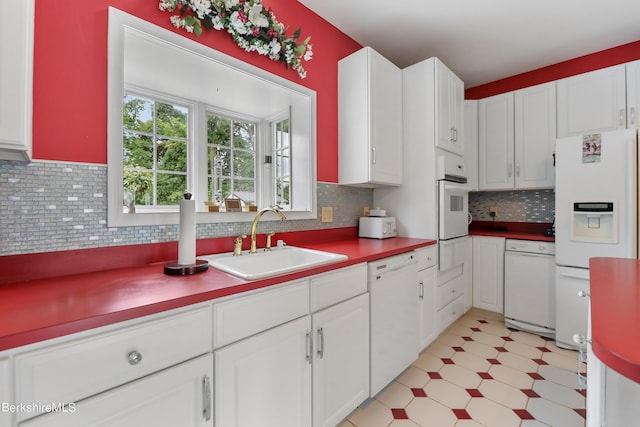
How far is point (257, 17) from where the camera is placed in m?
1.63

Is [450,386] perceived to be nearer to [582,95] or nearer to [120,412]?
[120,412]

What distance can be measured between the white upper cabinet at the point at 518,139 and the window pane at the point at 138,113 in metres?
3.25

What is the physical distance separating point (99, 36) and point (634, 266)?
8.51ft

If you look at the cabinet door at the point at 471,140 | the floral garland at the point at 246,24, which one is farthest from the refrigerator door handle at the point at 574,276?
the floral garland at the point at 246,24

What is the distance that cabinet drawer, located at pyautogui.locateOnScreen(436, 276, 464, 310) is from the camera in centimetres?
237

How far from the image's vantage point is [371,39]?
2.50 metres

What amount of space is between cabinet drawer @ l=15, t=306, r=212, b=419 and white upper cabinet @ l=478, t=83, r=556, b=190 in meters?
3.26

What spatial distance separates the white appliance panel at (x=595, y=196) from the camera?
6.62 feet

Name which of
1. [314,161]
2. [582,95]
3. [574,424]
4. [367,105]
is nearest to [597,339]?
[574,424]

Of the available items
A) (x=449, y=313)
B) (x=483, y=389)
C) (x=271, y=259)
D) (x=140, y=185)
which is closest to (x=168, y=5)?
(x=140, y=185)

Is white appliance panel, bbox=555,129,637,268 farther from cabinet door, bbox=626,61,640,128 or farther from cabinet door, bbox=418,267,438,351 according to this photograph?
cabinet door, bbox=418,267,438,351

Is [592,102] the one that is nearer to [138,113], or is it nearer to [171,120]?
[171,120]

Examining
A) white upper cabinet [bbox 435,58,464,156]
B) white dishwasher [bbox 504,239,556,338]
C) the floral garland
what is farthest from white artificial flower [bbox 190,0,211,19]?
white dishwasher [bbox 504,239,556,338]

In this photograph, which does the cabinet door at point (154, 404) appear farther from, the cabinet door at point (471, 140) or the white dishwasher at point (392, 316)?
the cabinet door at point (471, 140)
